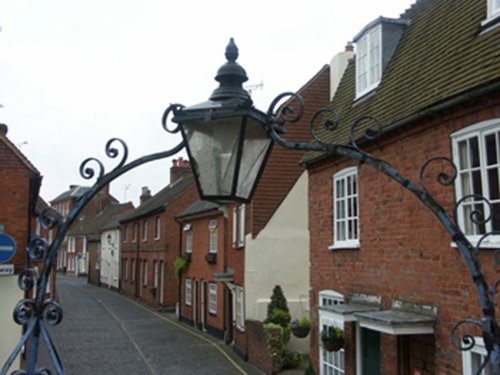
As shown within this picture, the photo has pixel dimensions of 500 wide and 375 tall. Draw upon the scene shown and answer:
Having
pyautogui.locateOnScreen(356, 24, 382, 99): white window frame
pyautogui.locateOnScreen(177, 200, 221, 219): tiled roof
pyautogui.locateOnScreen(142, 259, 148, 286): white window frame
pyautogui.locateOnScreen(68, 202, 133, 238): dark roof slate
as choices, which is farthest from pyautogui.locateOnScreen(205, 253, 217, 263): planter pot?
pyautogui.locateOnScreen(68, 202, 133, 238): dark roof slate

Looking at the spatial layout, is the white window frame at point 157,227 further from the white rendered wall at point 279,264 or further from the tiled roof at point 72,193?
the tiled roof at point 72,193

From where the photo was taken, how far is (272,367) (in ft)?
48.7

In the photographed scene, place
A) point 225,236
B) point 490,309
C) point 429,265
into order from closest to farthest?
point 490,309
point 429,265
point 225,236

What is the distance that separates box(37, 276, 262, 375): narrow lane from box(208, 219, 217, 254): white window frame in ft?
11.9

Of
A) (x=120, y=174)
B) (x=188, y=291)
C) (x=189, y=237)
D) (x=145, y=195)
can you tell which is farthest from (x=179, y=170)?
(x=120, y=174)

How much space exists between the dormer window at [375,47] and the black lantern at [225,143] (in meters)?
8.65

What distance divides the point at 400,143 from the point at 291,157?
8385mm

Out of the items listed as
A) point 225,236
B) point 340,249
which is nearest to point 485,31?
point 340,249

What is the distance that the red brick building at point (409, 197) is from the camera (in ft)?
24.9

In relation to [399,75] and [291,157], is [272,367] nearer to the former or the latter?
[291,157]

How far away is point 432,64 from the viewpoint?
966cm

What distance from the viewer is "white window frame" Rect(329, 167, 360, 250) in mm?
11039

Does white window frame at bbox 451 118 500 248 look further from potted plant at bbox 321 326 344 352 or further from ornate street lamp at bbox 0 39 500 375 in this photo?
potted plant at bbox 321 326 344 352

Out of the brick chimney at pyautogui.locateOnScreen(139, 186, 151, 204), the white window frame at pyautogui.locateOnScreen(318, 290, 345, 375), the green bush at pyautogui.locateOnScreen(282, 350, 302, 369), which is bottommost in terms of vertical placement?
the green bush at pyautogui.locateOnScreen(282, 350, 302, 369)
